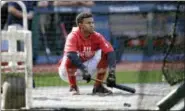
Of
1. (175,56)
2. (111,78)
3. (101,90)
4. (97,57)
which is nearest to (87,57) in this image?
Answer: (97,57)

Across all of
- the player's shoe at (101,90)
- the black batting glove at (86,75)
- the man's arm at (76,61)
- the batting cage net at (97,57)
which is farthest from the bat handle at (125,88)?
the man's arm at (76,61)

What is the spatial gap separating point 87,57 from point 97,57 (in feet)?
0.30

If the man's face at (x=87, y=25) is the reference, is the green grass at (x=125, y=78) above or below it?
below

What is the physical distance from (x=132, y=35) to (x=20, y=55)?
125 cm

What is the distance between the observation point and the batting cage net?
16.6 feet

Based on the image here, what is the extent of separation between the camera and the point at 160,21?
5332mm

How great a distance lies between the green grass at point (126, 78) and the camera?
202 inches

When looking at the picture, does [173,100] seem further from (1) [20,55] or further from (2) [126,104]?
(1) [20,55]

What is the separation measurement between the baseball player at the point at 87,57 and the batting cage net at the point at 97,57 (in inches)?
1.4

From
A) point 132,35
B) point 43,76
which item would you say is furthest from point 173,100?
point 43,76

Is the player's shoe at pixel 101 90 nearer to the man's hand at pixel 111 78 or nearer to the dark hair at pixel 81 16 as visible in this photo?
the man's hand at pixel 111 78

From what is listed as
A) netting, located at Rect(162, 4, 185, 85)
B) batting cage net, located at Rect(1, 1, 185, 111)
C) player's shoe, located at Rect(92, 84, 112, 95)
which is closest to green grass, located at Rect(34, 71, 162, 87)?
batting cage net, located at Rect(1, 1, 185, 111)

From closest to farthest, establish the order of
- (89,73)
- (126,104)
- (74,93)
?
(89,73) → (74,93) → (126,104)

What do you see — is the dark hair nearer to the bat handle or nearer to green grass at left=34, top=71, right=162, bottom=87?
green grass at left=34, top=71, right=162, bottom=87
